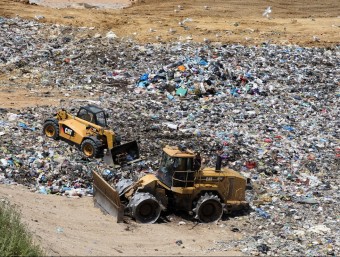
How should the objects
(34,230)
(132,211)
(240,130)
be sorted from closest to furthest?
(34,230) < (132,211) < (240,130)

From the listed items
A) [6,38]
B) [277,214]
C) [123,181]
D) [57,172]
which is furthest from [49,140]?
[6,38]

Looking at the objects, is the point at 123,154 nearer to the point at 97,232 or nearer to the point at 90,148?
the point at 90,148

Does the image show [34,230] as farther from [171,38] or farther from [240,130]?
[171,38]

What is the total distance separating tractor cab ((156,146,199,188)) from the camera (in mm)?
12188

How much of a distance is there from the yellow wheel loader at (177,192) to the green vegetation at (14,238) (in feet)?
7.09

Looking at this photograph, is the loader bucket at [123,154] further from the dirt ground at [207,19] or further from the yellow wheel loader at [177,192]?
the dirt ground at [207,19]

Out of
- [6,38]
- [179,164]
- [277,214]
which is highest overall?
[6,38]

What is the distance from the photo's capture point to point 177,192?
1220cm

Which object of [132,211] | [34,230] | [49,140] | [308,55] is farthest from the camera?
[308,55]

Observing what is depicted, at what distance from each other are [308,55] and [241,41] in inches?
99.5

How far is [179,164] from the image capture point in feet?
40.0

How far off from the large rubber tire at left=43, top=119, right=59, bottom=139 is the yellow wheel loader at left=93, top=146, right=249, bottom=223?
9.19 ft

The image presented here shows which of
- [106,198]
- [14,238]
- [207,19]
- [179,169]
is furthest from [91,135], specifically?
[207,19]

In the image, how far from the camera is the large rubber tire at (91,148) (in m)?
14.4
